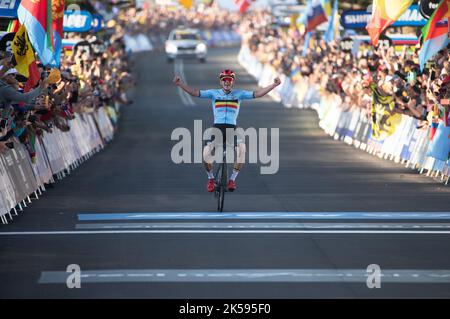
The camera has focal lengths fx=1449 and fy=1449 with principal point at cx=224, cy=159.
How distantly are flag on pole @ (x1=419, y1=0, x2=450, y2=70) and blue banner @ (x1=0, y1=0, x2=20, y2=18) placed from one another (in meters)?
8.17

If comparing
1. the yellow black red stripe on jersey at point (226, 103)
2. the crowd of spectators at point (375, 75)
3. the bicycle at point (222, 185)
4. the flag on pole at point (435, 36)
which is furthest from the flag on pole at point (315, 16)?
the bicycle at point (222, 185)

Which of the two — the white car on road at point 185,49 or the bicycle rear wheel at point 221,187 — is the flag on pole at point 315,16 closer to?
the bicycle rear wheel at point 221,187

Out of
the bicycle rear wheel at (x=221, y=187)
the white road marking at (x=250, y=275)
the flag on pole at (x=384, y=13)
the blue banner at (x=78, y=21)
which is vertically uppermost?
the white road marking at (x=250, y=275)

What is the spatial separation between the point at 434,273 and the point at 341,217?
550cm

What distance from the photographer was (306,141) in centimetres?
3806

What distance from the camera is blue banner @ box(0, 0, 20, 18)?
24.7 m

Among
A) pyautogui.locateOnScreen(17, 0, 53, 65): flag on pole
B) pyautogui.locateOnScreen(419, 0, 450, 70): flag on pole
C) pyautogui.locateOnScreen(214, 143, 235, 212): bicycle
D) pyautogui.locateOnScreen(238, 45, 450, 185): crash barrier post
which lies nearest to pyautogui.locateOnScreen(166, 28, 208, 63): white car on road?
pyautogui.locateOnScreen(238, 45, 450, 185): crash barrier post

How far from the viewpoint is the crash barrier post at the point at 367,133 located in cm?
2730

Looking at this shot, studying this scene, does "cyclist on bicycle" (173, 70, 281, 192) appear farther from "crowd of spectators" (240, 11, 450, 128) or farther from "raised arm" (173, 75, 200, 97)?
"crowd of spectators" (240, 11, 450, 128)

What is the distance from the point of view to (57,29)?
30.0m

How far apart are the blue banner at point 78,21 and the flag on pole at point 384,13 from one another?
787cm

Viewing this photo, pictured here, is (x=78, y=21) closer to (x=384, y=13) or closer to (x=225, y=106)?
(x=384, y=13)
